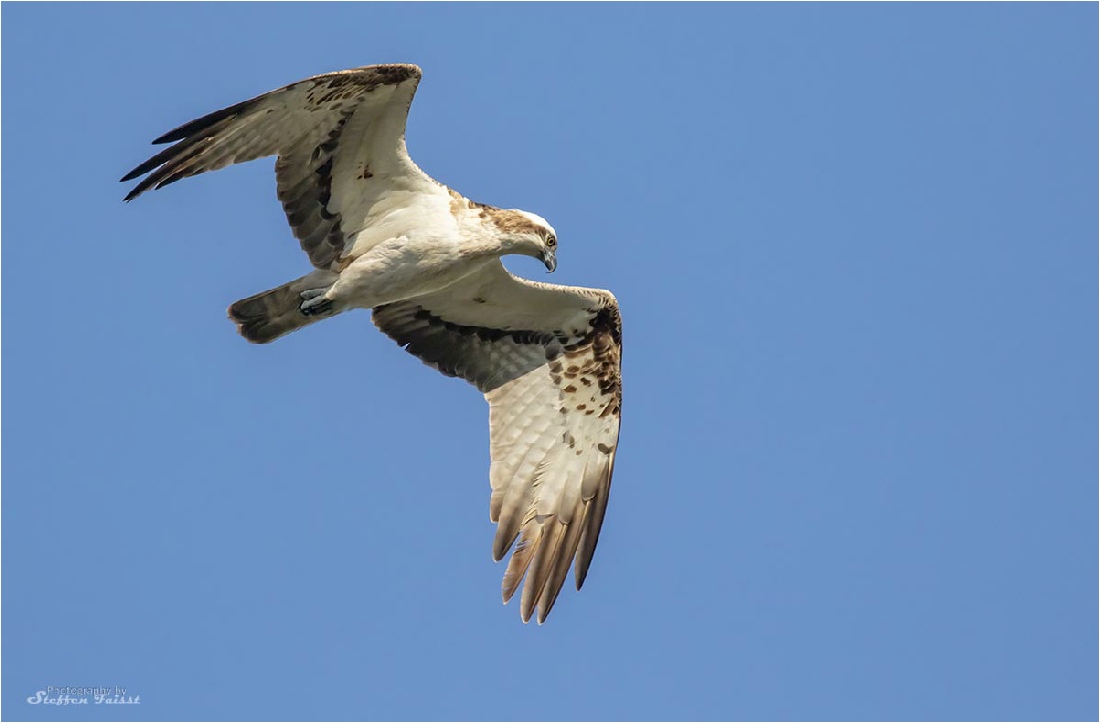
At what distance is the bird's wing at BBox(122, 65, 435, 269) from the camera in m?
13.3

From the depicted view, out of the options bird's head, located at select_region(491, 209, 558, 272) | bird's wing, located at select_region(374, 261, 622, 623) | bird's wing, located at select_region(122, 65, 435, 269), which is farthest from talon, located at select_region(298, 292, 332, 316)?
bird's head, located at select_region(491, 209, 558, 272)

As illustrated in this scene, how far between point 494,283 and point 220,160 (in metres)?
2.82

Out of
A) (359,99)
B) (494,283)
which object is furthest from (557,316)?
(359,99)

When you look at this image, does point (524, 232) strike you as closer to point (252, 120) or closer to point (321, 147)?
point (321, 147)

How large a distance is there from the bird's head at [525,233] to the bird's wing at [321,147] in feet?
2.24

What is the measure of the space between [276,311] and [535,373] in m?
2.51

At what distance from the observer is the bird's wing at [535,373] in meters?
15.1

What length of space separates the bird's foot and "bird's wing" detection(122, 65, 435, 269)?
0.26 metres

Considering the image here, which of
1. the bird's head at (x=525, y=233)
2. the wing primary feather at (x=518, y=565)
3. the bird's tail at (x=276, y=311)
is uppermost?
the bird's head at (x=525, y=233)

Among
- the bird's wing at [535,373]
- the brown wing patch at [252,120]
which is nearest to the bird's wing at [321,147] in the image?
the brown wing patch at [252,120]

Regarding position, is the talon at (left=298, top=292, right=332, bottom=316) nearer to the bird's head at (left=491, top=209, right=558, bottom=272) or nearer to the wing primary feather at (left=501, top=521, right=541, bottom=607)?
the bird's head at (left=491, top=209, right=558, bottom=272)

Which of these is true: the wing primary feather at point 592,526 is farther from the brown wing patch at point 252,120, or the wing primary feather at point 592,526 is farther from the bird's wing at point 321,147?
the brown wing patch at point 252,120

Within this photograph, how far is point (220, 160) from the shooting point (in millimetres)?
13422

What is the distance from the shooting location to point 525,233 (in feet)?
45.9
